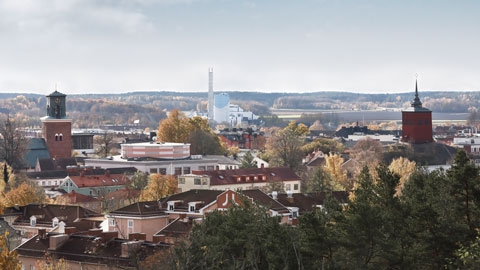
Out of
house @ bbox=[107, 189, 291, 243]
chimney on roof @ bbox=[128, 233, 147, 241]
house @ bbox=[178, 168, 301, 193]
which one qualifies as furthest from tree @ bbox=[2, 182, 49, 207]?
chimney on roof @ bbox=[128, 233, 147, 241]

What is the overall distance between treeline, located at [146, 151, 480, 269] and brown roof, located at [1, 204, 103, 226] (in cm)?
2297

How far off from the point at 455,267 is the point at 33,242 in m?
22.7

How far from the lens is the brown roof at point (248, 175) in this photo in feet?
269

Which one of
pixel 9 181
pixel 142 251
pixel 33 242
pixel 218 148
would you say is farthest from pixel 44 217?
pixel 218 148

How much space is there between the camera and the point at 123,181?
88.6m

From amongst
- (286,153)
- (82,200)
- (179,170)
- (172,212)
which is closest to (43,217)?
(172,212)

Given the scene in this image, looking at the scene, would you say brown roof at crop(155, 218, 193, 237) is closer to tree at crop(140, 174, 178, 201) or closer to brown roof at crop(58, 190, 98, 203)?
tree at crop(140, 174, 178, 201)

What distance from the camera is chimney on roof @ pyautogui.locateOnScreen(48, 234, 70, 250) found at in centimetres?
4569

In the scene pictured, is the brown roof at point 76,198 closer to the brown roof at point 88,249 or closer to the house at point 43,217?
the house at point 43,217

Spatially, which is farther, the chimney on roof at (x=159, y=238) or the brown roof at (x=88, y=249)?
the chimney on roof at (x=159, y=238)

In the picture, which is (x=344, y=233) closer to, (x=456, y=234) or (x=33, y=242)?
(x=456, y=234)

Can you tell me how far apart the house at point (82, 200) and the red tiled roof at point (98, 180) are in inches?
291

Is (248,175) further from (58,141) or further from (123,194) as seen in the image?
(58,141)

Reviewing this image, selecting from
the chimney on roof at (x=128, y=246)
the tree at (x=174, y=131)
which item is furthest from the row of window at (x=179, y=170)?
the chimney on roof at (x=128, y=246)
